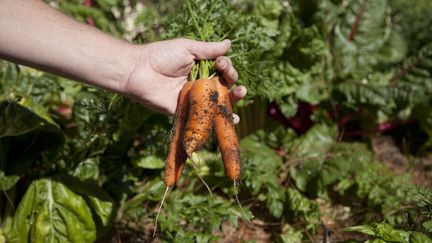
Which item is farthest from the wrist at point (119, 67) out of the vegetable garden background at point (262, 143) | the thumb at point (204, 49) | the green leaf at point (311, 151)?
the green leaf at point (311, 151)

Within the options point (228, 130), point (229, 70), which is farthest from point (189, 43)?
point (228, 130)

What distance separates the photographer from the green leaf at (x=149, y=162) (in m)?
2.81

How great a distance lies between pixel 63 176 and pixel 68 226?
0.97 feet

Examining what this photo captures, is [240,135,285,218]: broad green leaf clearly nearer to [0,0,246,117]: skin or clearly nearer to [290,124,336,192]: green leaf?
[290,124,336,192]: green leaf

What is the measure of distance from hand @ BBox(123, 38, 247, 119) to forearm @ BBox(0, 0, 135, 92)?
5 cm

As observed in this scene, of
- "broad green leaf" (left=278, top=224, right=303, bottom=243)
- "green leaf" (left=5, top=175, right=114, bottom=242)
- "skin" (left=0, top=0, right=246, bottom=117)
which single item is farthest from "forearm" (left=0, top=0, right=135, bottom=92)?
"broad green leaf" (left=278, top=224, right=303, bottom=243)

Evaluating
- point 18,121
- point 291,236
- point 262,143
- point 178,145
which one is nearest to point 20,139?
point 18,121

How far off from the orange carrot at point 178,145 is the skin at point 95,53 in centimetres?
10

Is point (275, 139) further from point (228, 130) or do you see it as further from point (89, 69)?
point (89, 69)

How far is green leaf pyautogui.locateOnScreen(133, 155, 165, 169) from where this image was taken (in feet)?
9.22

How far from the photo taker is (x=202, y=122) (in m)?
2.19

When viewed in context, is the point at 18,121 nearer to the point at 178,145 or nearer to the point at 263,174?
the point at 178,145

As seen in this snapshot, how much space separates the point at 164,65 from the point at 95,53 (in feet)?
1.04

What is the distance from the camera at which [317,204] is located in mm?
2791
